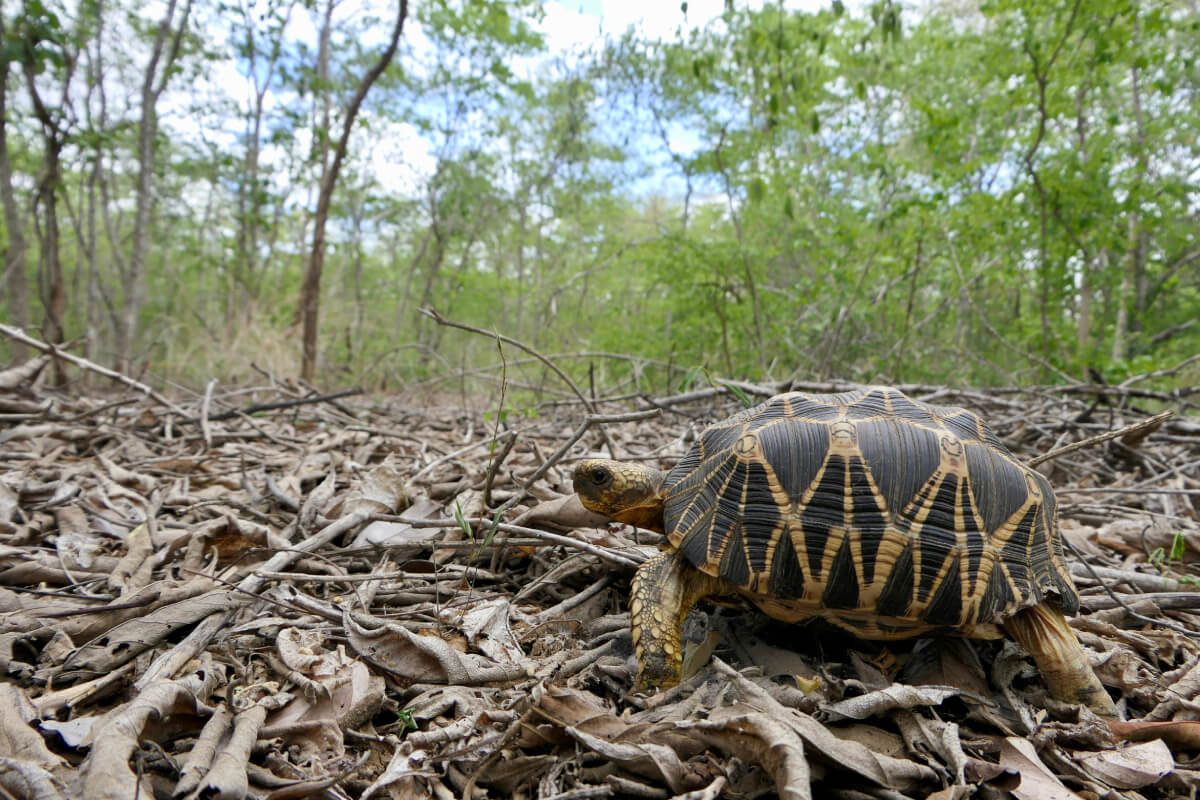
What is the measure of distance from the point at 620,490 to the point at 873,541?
0.68 metres

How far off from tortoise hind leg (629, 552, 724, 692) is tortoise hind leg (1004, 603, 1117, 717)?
0.78 m

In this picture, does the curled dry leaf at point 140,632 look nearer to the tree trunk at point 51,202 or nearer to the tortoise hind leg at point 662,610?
the tortoise hind leg at point 662,610

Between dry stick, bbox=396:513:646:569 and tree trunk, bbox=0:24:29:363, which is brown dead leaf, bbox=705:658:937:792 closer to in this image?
dry stick, bbox=396:513:646:569

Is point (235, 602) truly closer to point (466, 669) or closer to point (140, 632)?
point (140, 632)

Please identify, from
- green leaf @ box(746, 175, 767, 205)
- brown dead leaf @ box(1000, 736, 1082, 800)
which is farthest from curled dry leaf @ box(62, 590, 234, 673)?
green leaf @ box(746, 175, 767, 205)

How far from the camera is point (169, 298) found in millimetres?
17984

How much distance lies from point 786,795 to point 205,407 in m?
3.39

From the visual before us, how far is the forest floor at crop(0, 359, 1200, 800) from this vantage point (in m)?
1.18

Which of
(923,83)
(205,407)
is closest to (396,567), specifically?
(205,407)

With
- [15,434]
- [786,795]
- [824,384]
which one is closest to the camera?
[786,795]

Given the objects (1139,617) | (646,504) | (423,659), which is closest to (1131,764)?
(1139,617)

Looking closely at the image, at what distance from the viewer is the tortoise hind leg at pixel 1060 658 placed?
1480 mm

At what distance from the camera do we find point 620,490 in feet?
5.82

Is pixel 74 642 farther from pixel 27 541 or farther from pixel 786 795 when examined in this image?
pixel 786 795
